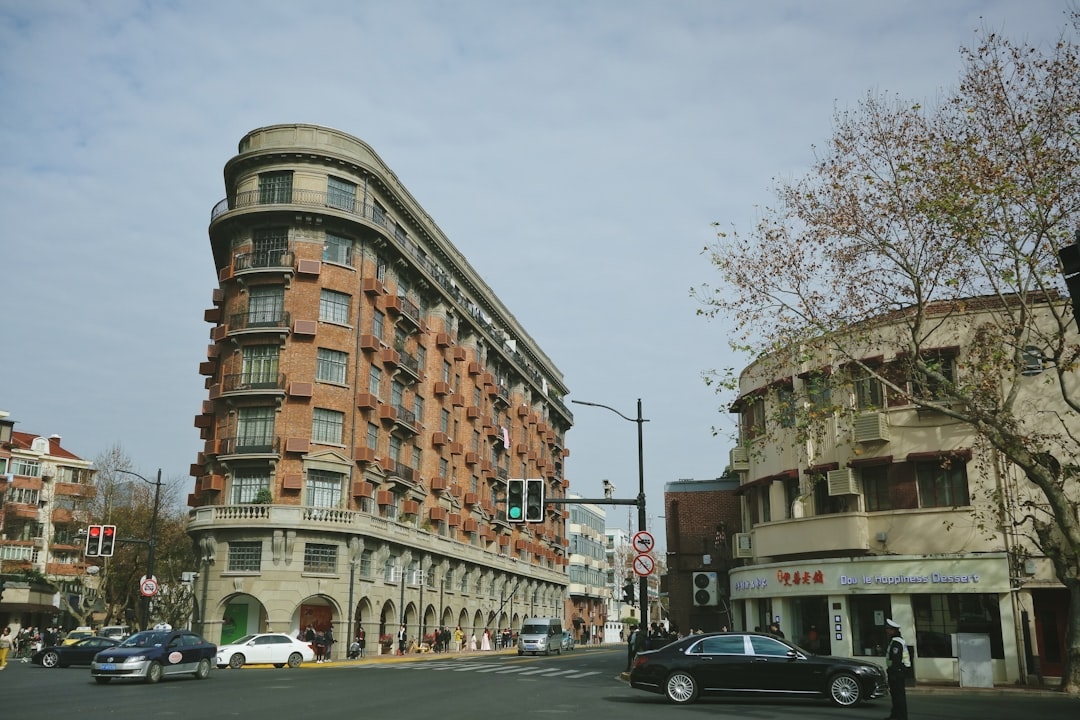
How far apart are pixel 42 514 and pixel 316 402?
164ft

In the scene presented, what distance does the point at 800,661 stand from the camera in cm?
2002

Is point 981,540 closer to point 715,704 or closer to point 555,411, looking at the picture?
point 715,704

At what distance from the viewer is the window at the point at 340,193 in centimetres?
5000

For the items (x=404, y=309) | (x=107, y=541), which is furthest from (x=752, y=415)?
(x=107, y=541)

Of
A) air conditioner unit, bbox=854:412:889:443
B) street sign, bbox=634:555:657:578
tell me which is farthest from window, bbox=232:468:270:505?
air conditioner unit, bbox=854:412:889:443

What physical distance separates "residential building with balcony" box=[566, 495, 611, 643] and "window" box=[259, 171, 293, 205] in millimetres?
62865

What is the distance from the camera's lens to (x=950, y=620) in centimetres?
2920

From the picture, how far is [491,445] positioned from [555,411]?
78.7 ft

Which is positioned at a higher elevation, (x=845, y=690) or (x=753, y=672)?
(x=753, y=672)

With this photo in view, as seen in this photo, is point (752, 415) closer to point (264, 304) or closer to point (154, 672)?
point (154, 672)

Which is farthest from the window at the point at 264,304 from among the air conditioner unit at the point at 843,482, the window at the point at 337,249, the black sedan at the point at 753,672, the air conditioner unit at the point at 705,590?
the black sedan at the point at 753,672

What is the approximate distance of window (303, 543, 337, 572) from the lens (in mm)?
46447

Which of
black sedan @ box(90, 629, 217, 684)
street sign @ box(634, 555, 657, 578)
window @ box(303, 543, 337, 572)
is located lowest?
black sedan @ box(90, 629, 217, 684)

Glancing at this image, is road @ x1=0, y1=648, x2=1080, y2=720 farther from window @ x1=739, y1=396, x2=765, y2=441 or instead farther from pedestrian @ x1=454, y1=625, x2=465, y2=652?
pedestrian @ x1=454, y1=625, x2=465, y2=652
